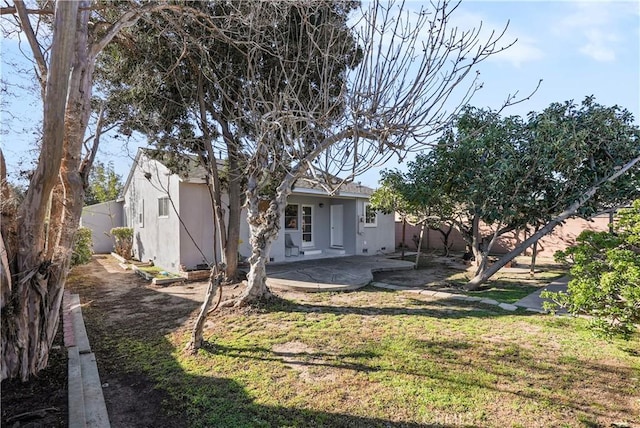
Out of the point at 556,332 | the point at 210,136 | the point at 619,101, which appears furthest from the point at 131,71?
the point at 619,101

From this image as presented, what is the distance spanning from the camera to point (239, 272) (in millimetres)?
10773

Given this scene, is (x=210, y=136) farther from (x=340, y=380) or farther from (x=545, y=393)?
(x=545, y=393)

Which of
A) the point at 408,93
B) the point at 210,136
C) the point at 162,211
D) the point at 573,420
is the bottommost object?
the point at 573,420

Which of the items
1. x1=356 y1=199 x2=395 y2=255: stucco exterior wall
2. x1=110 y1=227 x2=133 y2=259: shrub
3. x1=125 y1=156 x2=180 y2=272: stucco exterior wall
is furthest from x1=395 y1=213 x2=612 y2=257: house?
x1=110 y1=227 x2=133 y2=259: shrub

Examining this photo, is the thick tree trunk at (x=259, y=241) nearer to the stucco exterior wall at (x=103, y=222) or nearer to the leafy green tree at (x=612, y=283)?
the leafy green tree at (x=612, y=283)

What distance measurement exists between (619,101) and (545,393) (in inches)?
323

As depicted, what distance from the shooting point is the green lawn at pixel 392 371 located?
3412 millimetres

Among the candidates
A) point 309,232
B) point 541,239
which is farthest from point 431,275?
point 541,239

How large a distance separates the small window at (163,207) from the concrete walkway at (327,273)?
13.8ft

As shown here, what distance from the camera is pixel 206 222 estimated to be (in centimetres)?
1182

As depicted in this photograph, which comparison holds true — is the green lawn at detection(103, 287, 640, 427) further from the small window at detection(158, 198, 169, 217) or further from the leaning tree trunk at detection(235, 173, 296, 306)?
the small window at detection(158, 198, 169, 217)

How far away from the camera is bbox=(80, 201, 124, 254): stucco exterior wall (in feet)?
65.4

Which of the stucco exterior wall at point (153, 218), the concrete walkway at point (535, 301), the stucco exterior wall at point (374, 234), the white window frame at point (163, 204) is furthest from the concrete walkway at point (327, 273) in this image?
the white window frame at point (163, 204)

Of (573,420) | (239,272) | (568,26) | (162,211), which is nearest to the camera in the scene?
(573,420)
